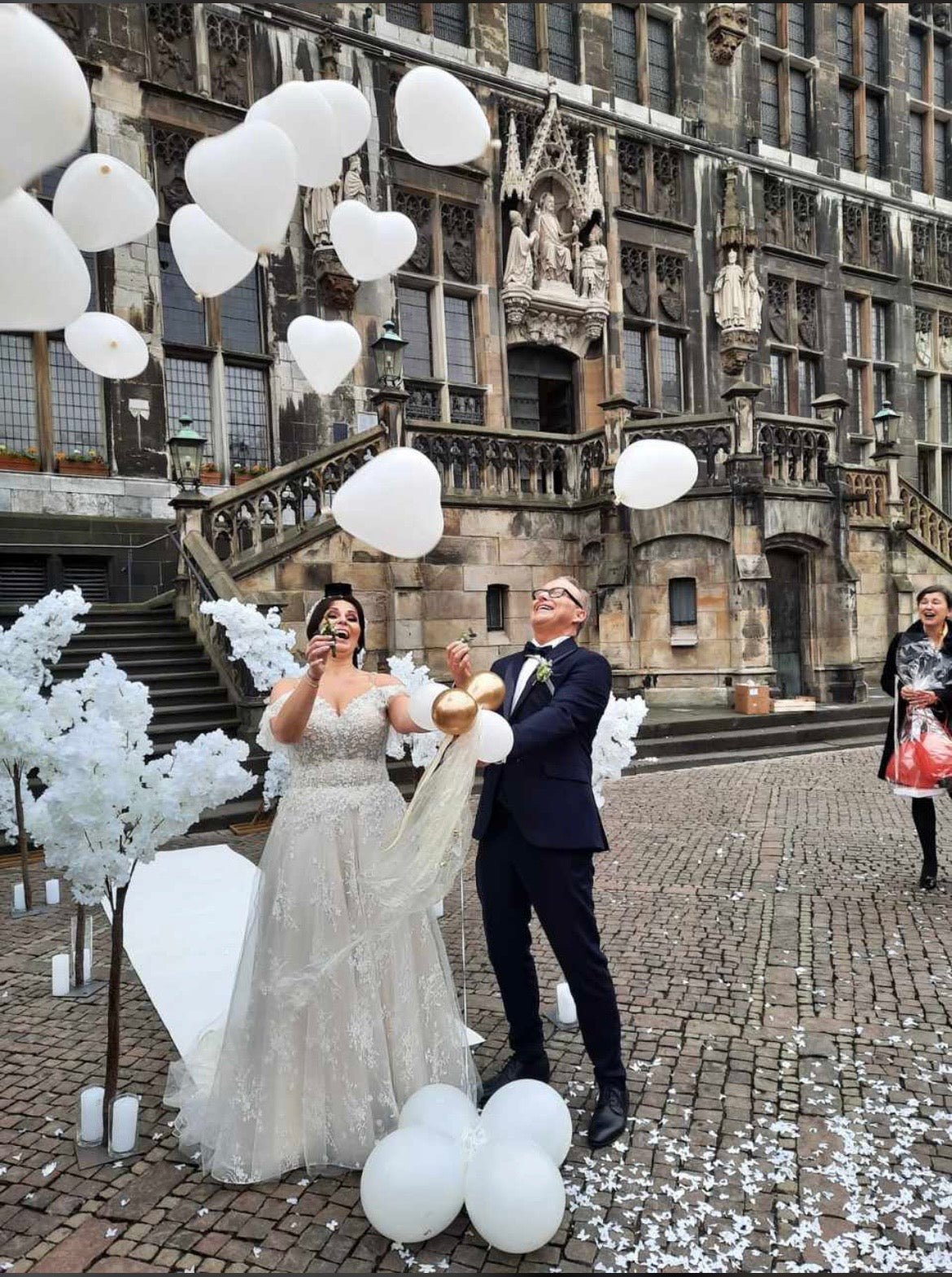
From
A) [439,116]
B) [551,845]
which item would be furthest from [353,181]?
[551,845]

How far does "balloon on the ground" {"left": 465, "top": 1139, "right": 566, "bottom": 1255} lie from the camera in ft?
8.40

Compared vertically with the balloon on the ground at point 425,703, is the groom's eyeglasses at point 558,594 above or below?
above

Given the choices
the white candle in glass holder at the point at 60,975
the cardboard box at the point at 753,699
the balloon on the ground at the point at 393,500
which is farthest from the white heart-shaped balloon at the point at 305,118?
the cardboard box at the point at 753,699

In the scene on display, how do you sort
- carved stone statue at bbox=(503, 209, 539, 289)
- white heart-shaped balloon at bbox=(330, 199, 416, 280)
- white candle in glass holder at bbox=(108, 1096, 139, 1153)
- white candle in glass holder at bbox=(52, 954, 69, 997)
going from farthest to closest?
carved stone statue at bbox=(503, 209, 539, 289) < white candle in glass holder at bbox=(52, 954, 69, 997) < white heart-shaped balloon at bbox=(330, 199, 416, 280) < white candle in glass holder at bbox=(108, 1096, 139, 1153)

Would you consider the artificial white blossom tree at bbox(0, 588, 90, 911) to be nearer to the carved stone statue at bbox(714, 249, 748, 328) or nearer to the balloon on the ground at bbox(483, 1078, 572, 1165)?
the balloon on the ground at bbox(483, 1078, 572, 1165)

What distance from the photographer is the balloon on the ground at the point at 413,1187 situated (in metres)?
2.62

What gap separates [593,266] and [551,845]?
629 inches

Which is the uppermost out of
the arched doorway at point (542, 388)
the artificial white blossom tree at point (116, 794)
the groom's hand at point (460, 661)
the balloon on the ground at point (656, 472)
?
the arched doorway at point (542, 388)

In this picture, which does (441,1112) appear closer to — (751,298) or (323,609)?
(323,609)

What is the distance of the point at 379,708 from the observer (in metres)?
3.36

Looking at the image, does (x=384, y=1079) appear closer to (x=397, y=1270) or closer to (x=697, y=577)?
(x=397, y=1270)

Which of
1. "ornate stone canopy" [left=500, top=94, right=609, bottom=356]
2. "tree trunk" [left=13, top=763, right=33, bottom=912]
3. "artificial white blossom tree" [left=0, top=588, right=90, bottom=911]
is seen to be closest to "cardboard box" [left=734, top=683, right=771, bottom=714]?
"ornate stone canopy" [left=500, top=94, right=609, bottom=356]

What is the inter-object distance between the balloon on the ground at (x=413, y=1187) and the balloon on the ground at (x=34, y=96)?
3086 millimetres

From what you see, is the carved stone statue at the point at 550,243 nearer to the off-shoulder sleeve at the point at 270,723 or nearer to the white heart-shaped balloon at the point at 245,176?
the white heart-shaped balloon at the point at 245,176
